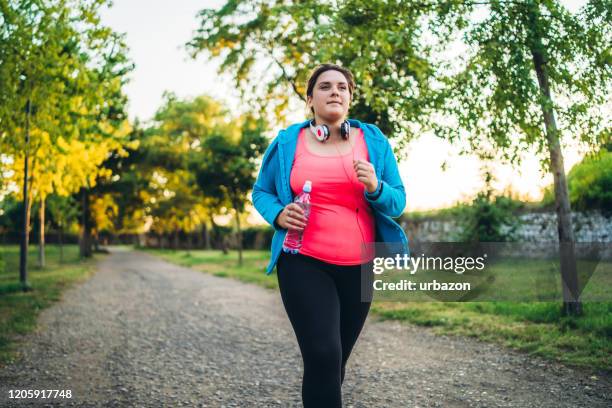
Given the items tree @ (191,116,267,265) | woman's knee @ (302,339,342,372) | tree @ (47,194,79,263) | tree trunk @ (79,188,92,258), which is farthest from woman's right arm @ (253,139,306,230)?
tree trunk @ (79,188,92,258)

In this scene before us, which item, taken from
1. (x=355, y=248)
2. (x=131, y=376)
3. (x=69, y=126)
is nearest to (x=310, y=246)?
(x=355, y=248)

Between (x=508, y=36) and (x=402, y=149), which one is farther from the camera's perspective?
(x=402, y=149)

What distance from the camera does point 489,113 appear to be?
675cm

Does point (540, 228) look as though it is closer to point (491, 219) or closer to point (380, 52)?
point (491, 219)

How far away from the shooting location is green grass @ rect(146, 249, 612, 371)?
5512 millimetres

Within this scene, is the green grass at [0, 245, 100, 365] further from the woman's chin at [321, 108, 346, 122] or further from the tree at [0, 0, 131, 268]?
the woman's chin at [321, 108, 346, 122]

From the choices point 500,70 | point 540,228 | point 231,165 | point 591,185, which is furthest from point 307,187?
point 231,165

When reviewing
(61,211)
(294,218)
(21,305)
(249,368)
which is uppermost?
(61,211)

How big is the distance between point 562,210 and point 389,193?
5628 millimetres

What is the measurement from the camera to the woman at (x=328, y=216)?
2.40 metres

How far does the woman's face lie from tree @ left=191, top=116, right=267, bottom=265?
18624 millimetres

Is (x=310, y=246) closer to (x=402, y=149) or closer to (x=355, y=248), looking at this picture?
(x=355, y=248)

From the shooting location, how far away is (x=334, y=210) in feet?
8.43

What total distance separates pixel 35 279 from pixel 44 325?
829 centimetres
